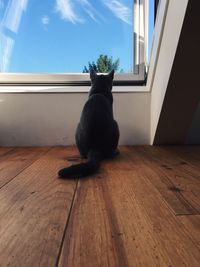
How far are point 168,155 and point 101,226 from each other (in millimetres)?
936

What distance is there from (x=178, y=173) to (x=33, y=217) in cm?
61

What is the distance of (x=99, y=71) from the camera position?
2096 millimetres

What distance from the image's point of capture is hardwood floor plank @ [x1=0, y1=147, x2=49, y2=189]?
1.04m

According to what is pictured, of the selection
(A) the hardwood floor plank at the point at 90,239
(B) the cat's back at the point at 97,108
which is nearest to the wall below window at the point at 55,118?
(B) the cat's back at the point at 97,108

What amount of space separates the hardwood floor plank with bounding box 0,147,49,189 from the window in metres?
0.55

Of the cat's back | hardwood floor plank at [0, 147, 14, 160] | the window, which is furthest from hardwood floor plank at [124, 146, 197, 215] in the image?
the window

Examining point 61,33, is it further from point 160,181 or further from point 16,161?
point 160,181

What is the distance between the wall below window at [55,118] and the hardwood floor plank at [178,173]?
0.88ft

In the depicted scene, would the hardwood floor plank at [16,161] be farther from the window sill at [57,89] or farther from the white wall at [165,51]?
the white wall at [165,51]

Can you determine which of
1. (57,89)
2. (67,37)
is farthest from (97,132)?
(67,37)

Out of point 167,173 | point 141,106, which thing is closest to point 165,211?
point 167,173

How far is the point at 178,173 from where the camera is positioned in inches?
41.4

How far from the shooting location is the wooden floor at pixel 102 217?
18.7 inches

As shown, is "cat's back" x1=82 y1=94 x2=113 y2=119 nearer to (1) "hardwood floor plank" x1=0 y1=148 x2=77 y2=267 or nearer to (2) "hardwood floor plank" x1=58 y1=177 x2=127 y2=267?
(1) "hardwood floor plank" x1=0 y1=148 x2=77 y2=267
